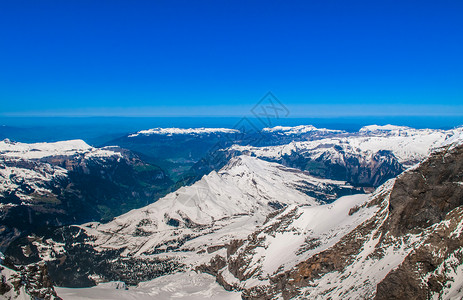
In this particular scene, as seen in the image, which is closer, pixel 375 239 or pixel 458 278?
pixel 458 278

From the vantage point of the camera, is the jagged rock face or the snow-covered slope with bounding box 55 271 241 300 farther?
the snow-covered slope with bounding box 55 271 241 300

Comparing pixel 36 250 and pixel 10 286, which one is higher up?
pixel 10 286

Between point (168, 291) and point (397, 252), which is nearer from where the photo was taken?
point (397, 252)

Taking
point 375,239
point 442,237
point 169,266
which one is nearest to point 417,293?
point 442,237

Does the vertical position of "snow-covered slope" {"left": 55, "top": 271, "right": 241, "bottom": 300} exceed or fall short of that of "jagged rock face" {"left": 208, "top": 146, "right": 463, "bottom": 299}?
it falls short

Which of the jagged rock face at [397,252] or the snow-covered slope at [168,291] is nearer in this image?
the jagged rock face at [397,252]

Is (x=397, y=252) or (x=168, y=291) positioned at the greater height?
(x=397, y=252)

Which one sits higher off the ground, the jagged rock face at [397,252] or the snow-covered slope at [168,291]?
the jagged rock face at [397,252]

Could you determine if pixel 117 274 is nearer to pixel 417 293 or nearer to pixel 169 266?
pixel 169 266
